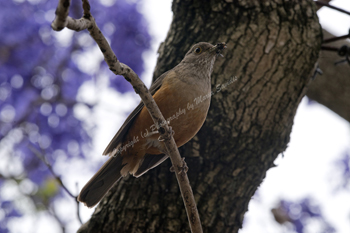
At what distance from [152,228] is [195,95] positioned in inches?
48.5

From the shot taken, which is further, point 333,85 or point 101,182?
point 333,85

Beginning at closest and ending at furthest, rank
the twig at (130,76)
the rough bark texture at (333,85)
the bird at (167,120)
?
1. the twig at (130,76)
2. the bird at (167,120)
3. the rough bark texture at (333,85)

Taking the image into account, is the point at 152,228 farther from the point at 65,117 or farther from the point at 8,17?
the point at 8,17

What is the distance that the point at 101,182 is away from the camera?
283cm

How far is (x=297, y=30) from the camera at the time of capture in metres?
3.03

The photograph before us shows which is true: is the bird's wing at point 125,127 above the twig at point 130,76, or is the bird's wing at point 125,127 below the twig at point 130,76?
above

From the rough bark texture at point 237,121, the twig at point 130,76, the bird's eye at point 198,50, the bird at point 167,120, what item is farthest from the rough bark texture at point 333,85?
the twig at point 130,76

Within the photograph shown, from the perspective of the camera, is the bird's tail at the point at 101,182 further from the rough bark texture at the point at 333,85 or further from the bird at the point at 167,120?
the rough bark texture at the point at 333,85

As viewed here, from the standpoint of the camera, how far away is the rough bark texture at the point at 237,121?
9.28ft

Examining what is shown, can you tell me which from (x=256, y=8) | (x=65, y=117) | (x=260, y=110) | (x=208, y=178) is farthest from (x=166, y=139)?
(x=65, y=117)

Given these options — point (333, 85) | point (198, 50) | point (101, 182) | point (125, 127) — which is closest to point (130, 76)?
point (125, 127)

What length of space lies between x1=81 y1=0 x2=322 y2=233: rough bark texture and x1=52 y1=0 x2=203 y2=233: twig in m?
0.81

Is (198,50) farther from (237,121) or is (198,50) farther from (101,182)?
(101,182)

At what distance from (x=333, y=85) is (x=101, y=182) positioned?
3.17m
